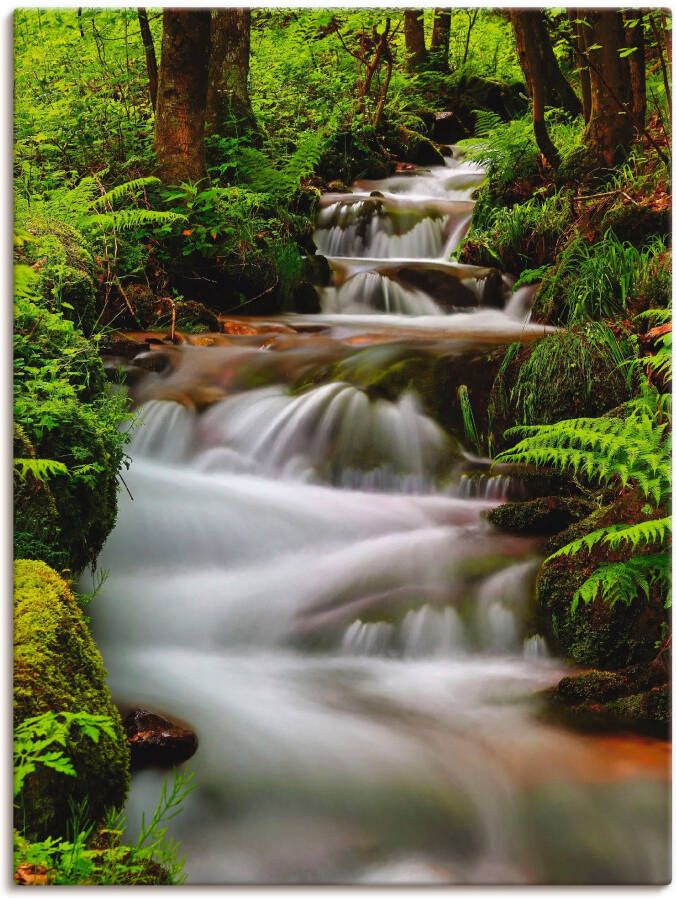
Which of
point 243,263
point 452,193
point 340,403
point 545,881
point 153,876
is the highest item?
point 452,193

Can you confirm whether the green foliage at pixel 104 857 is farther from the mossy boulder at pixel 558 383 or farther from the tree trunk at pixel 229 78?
the tree trunk at pixel 229 78

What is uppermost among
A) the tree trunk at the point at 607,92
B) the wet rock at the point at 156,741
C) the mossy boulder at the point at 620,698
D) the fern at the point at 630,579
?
the tree trunk at the point at 607,92

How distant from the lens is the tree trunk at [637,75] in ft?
20.4

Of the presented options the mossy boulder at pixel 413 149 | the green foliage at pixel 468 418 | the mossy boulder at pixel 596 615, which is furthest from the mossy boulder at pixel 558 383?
the mossy boulder at pixel 413 149

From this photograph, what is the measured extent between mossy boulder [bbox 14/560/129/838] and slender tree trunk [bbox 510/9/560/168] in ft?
20.8

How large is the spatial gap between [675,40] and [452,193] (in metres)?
7.95

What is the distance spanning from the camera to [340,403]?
5.27 meters

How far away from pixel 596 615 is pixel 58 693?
215cm

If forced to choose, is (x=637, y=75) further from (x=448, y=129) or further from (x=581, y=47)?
(x=448, y=129)

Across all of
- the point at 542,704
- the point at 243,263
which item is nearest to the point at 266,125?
the point at 243,263

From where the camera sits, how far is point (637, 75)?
6.73 metres

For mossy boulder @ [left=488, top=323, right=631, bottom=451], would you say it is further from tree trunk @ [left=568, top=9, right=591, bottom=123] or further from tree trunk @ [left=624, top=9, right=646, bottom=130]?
tree trunk @ [left=568, top=9, right=591, bottom=123]

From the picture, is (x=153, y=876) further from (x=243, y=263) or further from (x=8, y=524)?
(x=243, y=263)

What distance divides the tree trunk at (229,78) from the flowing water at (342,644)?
371 cm
